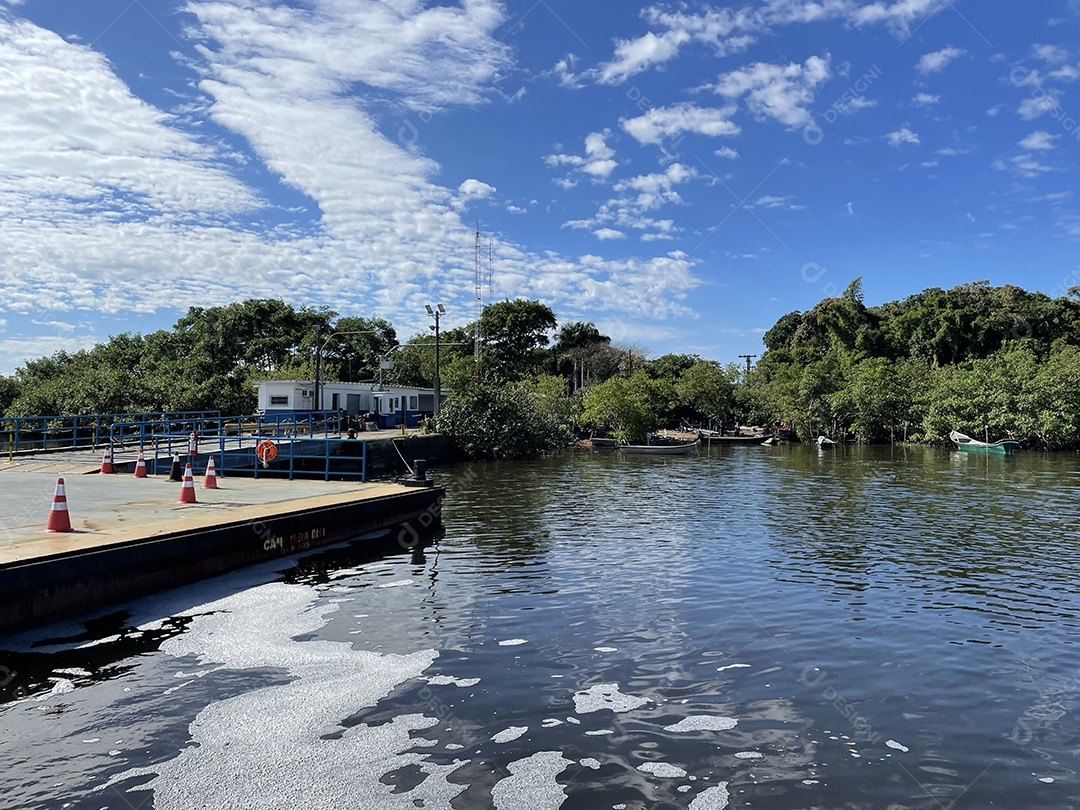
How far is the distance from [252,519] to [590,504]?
39.9 ft

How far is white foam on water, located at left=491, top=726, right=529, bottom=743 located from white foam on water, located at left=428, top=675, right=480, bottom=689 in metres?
1.10

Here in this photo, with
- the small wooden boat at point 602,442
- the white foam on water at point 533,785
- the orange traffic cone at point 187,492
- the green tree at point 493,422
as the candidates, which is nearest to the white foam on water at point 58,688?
the white foam on water at point 533,785

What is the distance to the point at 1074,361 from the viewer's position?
2194 inches

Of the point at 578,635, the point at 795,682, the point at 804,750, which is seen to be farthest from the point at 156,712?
the point at 795,682

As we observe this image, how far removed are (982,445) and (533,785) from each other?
178 feet

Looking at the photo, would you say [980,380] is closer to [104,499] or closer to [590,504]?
[590,504]

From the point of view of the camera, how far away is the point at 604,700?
6.99 metres

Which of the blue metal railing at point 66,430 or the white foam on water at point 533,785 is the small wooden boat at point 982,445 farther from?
the white foam on water at point 533,785

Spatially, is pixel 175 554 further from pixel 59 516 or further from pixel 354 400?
pixel 354 400

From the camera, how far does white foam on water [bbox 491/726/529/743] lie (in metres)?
6.06

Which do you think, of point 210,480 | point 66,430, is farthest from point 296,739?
point 66,430

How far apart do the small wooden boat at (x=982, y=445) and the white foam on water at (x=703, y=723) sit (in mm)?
48836

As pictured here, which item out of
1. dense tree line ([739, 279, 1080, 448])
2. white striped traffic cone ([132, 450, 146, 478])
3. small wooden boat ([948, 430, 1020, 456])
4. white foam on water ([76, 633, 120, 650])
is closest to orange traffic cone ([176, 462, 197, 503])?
white foam on water ([76, 633, 120, 650])

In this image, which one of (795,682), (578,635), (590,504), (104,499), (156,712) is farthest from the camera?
(590,504)
